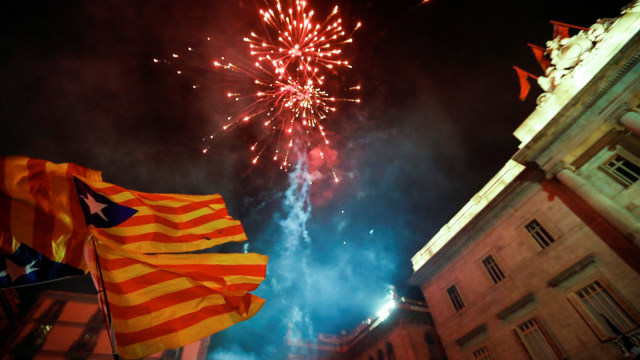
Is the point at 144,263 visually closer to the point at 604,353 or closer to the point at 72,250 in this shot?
the point at 72,250

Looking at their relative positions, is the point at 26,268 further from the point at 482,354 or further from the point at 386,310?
the point at 386,310

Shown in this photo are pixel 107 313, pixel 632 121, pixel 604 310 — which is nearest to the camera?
pixel 107 313

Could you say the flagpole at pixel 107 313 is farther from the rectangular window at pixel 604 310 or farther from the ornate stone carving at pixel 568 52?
the ornate stone carving at pixel 568 52

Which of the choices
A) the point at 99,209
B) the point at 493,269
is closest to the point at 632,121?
the point at 493,269

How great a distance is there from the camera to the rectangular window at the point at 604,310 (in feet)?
33.6

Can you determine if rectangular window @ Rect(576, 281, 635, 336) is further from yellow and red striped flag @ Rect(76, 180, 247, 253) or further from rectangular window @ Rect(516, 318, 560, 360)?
yellow and red striped flag @ Rect(76, 180, 247, 253)

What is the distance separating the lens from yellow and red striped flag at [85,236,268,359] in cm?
370

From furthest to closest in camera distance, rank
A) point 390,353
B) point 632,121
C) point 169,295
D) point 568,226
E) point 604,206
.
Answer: point 390,353 < point 568,226 < point 604,206 < point 632,121 < point 169,295

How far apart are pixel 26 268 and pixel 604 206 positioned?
19.1m

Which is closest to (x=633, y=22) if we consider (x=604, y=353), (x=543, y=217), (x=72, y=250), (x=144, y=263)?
(x=543, y=217)

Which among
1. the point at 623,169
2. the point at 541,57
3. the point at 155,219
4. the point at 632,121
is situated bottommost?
the point at 155,219

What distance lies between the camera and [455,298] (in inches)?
728

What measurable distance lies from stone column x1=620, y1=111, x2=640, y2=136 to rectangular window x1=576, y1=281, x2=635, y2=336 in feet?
22.6

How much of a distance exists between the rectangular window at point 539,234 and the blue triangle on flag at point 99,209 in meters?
18.5
